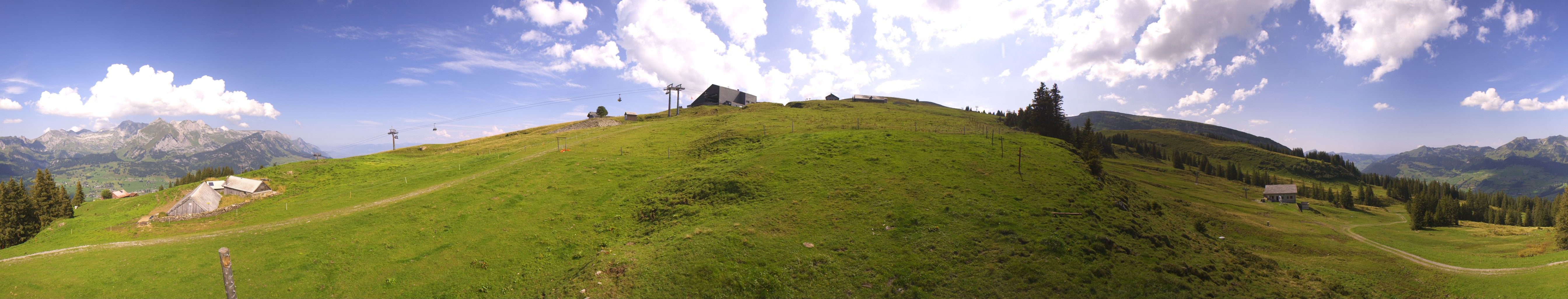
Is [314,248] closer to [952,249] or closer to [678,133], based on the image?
[952,249]

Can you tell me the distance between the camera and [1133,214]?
28.7 metres

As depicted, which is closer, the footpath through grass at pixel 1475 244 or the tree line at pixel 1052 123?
the footpath through grass at pixel 1475 244

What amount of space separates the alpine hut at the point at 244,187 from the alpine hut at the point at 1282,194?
15106 cm

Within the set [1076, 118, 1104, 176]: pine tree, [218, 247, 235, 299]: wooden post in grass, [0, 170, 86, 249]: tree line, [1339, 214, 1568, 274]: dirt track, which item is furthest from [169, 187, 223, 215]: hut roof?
[1339, 214, 1568, 274]: dirt track

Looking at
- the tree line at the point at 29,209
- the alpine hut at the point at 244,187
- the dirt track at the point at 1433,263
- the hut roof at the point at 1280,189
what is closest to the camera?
the dirt track at the point at 1433,263

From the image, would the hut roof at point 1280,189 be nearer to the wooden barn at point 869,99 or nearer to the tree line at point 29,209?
the wooden barn at point 869,99

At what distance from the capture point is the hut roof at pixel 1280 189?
94.2 metres

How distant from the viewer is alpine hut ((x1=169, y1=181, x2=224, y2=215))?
32.1m

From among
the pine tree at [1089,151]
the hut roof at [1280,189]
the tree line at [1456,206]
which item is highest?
the pine tree at [1089,151]

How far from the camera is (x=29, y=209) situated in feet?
108

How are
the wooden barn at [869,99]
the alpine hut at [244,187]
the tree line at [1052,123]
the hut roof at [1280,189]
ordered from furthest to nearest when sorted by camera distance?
1. the wooden barn at [869,99]
2. the hut roof at [1280,189]
3. the tree line at [1052,123]
4. the alpine hut at [244,187]

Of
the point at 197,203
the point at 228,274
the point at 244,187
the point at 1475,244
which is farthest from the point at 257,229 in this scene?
the point at 1475,244

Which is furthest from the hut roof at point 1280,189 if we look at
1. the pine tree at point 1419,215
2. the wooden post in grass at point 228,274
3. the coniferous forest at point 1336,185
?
the wooden post in grass at point 228,274

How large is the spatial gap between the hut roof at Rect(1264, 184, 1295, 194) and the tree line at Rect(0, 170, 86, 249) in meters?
162
